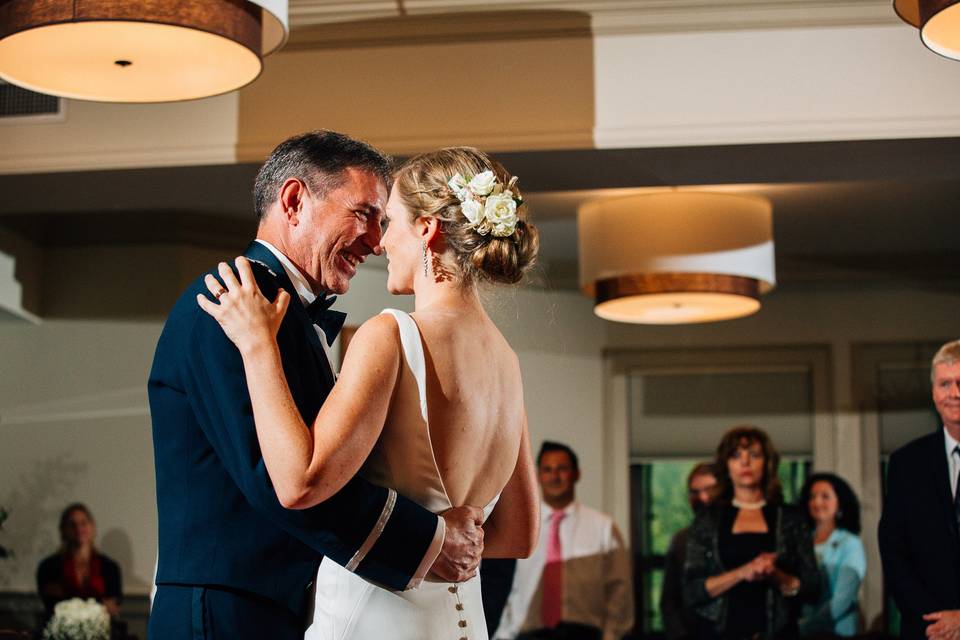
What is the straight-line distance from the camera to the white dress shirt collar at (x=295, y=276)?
6.82 ft

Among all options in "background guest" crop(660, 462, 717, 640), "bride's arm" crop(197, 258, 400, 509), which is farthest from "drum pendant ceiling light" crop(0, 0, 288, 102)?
"background guest" crop(660, 462, 717, 640)

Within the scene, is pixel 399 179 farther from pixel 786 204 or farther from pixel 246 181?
pixel 786 204

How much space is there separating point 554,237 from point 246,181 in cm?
347

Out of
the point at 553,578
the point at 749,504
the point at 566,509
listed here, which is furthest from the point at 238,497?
the point at 553,578

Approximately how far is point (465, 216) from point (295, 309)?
33 centimetres

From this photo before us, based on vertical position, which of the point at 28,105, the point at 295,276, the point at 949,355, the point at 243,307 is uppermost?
the point at 28,105

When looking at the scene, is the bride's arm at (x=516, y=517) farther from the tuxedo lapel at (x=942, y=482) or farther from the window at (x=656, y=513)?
the window at (x=656, y=513)

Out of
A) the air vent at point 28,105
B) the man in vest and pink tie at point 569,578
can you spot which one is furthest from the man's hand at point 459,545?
the man in vest and pink tie at point 569,578

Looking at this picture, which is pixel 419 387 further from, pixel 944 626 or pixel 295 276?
pixel 944 626

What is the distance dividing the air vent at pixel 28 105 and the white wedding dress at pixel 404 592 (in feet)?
10.8

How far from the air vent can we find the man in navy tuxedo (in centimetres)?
299

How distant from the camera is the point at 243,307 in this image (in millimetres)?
1834

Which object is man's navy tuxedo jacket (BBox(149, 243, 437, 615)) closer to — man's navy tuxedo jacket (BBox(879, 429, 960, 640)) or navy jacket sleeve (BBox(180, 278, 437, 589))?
navy jacket sleeve (BBox(180, 278, 437, 589))

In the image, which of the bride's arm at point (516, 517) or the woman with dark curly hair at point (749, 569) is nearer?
the bride's arm at point (516, 517)
